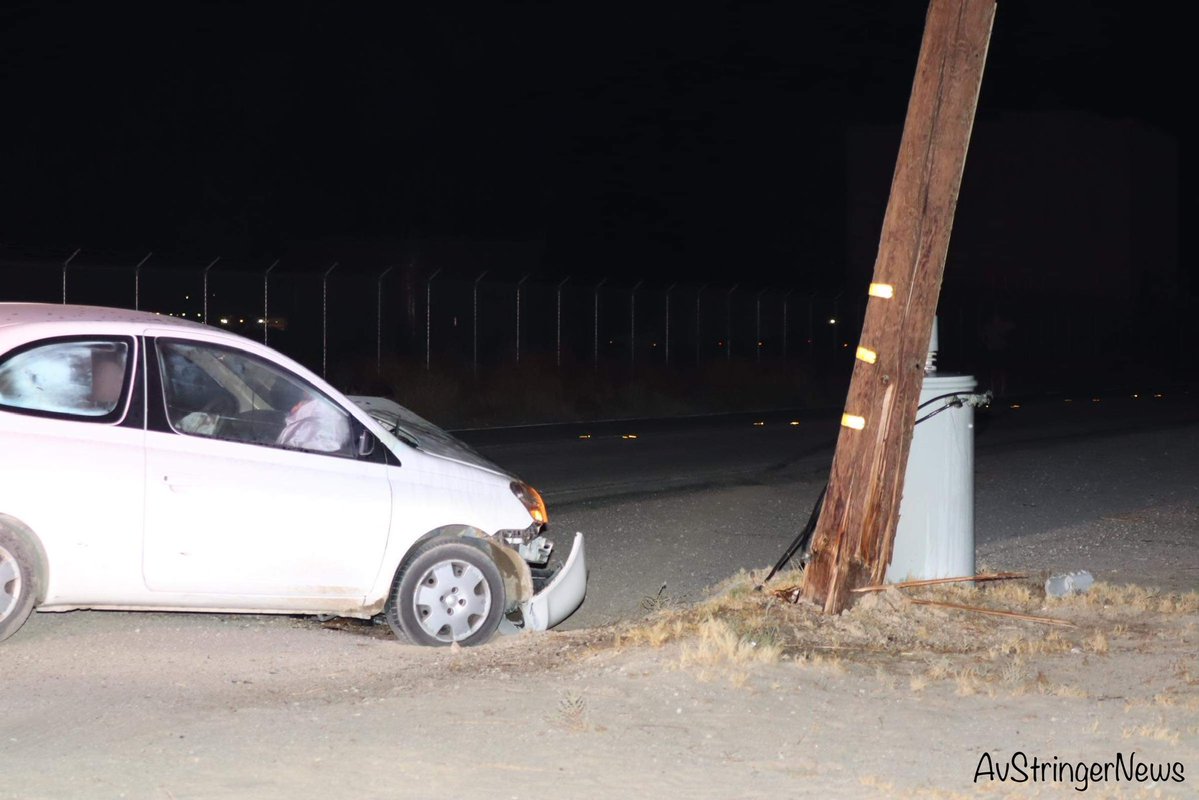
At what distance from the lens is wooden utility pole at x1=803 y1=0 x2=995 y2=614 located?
8188mm

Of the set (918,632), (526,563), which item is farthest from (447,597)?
(918,632)

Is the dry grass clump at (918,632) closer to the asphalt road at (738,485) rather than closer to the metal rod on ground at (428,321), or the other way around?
the asphalt road at (738,485)

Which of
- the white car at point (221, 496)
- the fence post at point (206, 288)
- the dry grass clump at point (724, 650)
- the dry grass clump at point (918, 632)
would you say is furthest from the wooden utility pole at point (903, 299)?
the fence post at point (206, 288)

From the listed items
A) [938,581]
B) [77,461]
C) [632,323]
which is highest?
[632,323]

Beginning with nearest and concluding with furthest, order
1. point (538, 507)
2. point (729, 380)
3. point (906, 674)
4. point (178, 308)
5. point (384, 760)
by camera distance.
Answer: point (384, 760)
point (906, 674)
point (538, 507)
point (178, 308)
point (729, 380)

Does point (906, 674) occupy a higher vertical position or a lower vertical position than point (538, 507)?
lower

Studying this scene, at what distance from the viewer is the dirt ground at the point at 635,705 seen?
5.42m

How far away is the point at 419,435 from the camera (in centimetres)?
848

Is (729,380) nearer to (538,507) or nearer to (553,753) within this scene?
(538,507)

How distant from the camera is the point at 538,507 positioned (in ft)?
26.9

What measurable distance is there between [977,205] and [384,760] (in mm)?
60865

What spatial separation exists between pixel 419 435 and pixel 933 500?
125 inches

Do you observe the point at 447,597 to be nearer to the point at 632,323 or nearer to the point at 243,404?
the point at 243,404

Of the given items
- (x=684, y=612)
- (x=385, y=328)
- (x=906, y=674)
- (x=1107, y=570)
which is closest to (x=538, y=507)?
(x=684, y=612)
